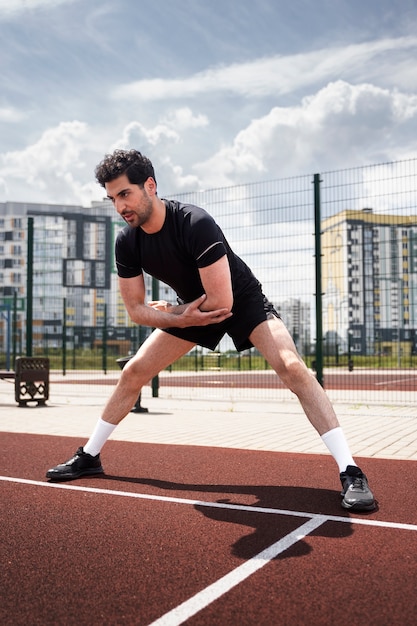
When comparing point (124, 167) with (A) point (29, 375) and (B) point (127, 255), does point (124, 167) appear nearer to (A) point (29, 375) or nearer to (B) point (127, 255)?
(B) point (127, 255)

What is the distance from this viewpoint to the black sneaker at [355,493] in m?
3.56

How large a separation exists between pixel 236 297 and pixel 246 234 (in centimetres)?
666

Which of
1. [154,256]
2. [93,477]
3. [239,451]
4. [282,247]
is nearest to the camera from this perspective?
[154,256]

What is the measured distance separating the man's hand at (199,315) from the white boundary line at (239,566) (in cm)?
108

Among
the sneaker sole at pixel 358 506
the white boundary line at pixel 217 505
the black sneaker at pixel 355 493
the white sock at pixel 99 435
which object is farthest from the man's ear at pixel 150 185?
the sneaker sole at pixel 358 506

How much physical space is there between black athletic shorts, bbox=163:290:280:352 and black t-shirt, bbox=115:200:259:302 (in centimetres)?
9

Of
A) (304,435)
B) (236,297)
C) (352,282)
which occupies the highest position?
(352,282)

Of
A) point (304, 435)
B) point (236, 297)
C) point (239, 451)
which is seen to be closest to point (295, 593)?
point (236, 297)

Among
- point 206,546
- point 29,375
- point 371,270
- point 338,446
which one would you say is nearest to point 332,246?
point 371,270

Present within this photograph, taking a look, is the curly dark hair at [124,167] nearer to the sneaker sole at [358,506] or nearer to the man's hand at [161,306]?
the man's hand at [161,306]

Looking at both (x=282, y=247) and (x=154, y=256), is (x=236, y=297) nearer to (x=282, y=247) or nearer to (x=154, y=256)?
(x=154, y=256)

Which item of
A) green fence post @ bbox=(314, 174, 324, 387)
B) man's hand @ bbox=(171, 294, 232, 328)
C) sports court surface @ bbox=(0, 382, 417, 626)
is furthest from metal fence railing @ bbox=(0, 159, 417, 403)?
man's hand @ bbox=(171, 294, 232, 328)

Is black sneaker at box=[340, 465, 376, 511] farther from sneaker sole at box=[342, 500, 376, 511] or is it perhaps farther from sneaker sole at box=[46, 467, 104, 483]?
sneaker sole at box=[46, 467, 104, 483]

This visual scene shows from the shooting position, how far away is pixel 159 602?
236 centimetres
